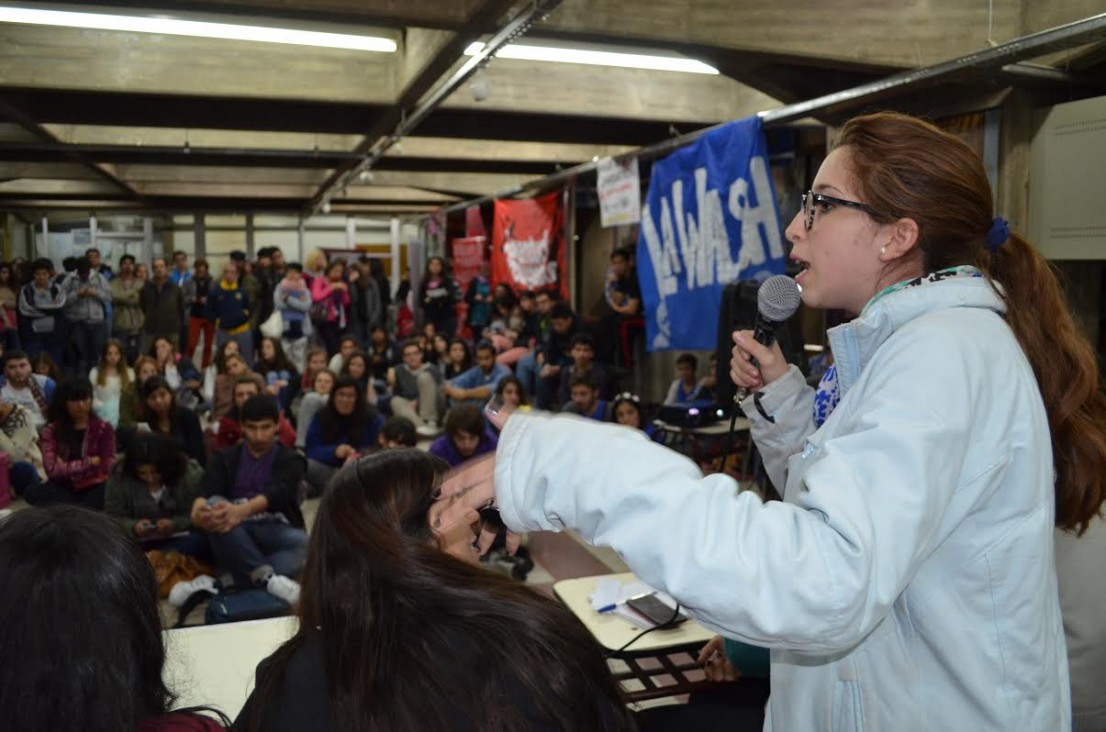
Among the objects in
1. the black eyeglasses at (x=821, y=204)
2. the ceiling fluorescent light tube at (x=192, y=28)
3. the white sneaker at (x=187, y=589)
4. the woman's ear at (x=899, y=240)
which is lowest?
the white sneaker at (x=187, y=589)

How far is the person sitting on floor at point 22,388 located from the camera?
607 centimetres

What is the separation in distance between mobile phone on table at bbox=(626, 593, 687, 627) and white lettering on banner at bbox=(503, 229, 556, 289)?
696 cm

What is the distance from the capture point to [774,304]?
5.37 feet

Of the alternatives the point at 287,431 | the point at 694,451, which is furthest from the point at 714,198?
the point at 287,431

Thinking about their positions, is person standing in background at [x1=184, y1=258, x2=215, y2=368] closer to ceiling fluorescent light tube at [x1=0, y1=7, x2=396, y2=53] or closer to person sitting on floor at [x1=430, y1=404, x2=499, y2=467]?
ceiling fluorescent light tube at [x1=0, y1=7, x2=396, y2=53]

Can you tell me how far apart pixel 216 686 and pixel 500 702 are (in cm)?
126

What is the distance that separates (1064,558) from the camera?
6.03ft

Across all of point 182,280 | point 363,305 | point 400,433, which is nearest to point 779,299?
point 400,433

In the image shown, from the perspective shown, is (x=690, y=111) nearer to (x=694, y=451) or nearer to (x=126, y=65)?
(x=694, y=451)

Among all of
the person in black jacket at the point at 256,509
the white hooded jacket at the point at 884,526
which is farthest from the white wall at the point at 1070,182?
the person in black jacket at the point at 256,509

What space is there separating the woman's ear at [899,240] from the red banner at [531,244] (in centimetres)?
790

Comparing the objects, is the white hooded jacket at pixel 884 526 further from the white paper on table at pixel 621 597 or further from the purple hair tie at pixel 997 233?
the white paper on table at pixel 621 597

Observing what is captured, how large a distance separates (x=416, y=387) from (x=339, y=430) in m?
2.50

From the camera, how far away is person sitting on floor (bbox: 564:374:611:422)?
6.52m
